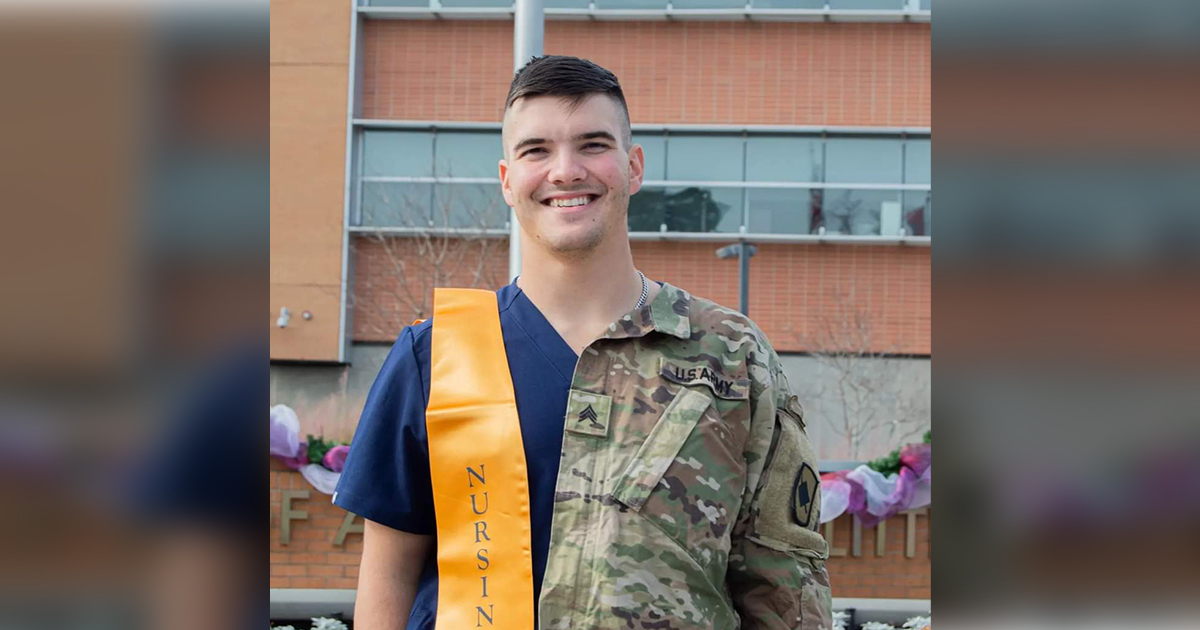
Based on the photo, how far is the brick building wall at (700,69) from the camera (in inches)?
904

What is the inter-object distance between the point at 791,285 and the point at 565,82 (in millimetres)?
21017

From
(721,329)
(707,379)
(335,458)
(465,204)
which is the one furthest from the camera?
(465,204)

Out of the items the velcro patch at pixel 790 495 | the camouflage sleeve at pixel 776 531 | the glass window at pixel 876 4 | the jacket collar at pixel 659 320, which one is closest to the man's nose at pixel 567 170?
the jacket collar at pixel 659 320

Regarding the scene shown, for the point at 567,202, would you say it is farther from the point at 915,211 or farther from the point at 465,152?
the point at 915,211

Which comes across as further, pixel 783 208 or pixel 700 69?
pixel 700 69

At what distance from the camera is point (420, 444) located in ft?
7.30

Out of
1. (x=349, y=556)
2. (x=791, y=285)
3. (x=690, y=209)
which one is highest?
(x=690, y=209)

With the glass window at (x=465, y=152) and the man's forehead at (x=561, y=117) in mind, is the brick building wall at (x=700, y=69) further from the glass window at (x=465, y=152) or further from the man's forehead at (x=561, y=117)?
the man's forehead at (x=561, y=117)

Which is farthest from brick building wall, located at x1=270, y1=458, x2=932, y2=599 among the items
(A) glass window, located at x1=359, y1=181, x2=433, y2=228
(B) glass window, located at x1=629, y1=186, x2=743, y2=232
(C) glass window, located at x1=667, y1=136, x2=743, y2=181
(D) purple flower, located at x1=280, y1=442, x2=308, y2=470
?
(C) glass window, located at x1=667, y1=136, x2=743, y2=181

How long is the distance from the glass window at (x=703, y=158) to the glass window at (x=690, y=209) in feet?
0.97
